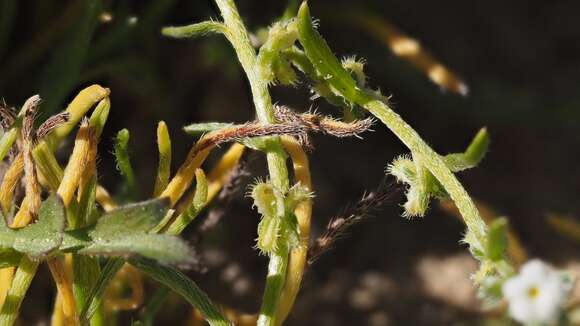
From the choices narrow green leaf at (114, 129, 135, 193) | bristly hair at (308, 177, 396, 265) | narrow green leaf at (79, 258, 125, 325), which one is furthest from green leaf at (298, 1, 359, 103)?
narrow green leaf at (79, 258, 125, 325)

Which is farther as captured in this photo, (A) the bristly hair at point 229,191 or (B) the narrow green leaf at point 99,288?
(A) the bristly hair at point 229,191

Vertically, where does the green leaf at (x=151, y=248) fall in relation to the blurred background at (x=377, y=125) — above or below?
above

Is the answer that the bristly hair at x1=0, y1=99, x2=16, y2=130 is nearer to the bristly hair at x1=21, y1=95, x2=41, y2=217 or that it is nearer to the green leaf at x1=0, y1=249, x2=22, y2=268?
the bristly hair at x1=21, y1=95, x2=41, y2=217

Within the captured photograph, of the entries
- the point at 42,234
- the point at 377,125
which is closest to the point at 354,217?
the point at 42,234

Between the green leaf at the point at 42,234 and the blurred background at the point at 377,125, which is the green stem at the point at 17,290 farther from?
the blurred background at the point at 377,125

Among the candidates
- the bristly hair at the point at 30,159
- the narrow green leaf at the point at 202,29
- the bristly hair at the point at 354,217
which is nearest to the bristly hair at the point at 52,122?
the bristly hair at the point at 30,159

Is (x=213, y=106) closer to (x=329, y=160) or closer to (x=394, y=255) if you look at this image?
(x=329, y=160)
